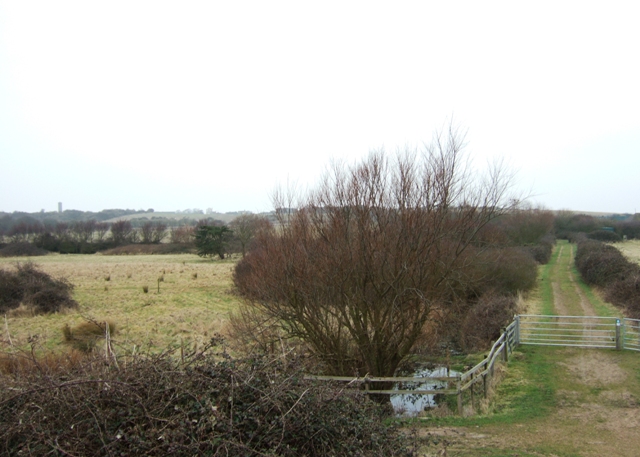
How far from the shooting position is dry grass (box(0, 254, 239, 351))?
1831 centimetres

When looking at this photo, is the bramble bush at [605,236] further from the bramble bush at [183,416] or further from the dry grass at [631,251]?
the bramble bush at [183,416]

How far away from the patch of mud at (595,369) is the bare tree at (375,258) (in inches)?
153

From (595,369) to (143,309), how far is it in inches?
748

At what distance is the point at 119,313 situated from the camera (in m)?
22.9

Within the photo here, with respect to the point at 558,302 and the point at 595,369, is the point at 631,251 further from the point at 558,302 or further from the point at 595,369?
the point at 595,369

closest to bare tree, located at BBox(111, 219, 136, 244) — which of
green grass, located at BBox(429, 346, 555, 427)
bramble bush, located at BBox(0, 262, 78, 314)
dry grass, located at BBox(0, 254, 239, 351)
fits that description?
dry grass, located at BBox(0, 254, 239, 351)

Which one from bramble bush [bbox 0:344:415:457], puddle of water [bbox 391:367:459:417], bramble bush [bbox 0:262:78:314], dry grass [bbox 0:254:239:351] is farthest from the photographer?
bramble bush [bbox 0:262:78:314]

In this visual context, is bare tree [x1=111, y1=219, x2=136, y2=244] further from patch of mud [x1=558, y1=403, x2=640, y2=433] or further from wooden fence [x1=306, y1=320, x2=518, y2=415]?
patch of mud [x1=558, y1=403, x2=640, y2=433]

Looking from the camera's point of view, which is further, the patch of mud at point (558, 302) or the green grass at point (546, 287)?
the green grass at point (546, 287)

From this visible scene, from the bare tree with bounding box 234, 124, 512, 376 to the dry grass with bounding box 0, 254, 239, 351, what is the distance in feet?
12.5

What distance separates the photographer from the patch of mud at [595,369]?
11875 mm

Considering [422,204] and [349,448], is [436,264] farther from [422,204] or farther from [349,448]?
[349,448]

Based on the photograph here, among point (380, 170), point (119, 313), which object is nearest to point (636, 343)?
point (380, 170)

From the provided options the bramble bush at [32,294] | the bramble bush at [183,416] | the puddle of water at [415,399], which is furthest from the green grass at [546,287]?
the bramble bush at [32,294]
